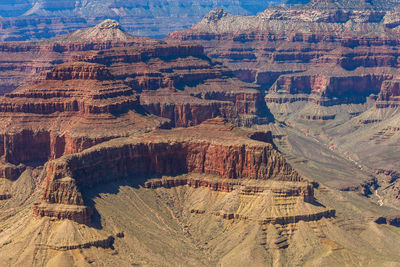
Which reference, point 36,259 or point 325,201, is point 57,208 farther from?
point 325,201

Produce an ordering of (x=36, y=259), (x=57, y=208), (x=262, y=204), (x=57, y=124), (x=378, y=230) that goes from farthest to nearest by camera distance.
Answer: (x=57, y=124)
(x=378, y=230)
(x=262, y=204)
(x=57, y=208)
(x=36, y=259)

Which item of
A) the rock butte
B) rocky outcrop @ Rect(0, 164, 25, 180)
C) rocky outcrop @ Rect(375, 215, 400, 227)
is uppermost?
the rock butte

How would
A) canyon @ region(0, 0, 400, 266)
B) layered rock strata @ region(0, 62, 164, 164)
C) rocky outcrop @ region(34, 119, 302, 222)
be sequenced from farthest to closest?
layered rock strata @ region(0, 62, 164, 164) → rocky outcrop @ region(34, 119, 302, 222) → canyon @ region(0, 0, 400, 266)

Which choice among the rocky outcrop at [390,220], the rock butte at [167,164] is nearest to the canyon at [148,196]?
the rock butte at [167,164]

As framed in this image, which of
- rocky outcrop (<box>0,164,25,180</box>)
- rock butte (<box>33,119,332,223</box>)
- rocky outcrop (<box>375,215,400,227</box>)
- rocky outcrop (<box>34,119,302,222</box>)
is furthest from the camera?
rocky outcrop (<box>0,164,25,180</box>)

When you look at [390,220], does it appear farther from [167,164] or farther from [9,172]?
[9,172]

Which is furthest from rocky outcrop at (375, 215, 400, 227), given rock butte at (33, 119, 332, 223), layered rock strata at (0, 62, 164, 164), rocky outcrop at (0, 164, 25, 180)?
rocky outcrop at (0, 164, 25, 180)

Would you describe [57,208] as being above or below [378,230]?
above

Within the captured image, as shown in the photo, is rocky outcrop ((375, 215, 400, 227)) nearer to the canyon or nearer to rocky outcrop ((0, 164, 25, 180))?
the canyon

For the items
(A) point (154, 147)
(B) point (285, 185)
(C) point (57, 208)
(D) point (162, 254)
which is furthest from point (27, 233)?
(B) point (285, 185)
